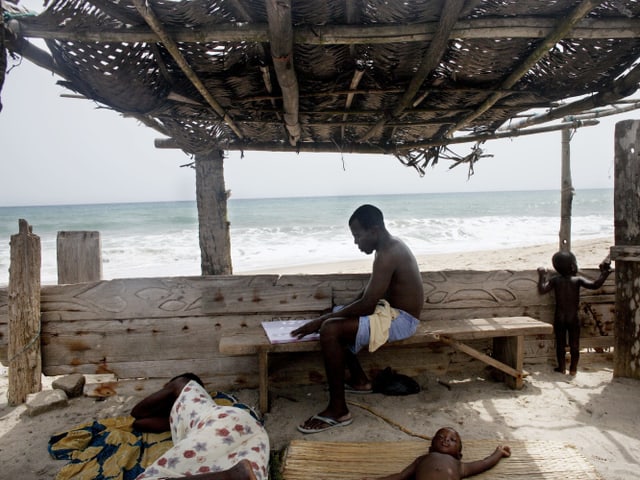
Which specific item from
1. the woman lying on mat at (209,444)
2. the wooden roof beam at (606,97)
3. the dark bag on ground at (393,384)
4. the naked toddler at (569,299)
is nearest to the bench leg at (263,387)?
the woman lying on mat at (209,444)

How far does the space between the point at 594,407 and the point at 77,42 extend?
14.7 ft

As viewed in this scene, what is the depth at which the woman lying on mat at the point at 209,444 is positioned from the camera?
235 centimetres

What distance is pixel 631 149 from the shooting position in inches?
161

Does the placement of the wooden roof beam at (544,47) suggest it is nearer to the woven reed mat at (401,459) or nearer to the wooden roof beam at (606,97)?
the wooden roof beam at (606,97)

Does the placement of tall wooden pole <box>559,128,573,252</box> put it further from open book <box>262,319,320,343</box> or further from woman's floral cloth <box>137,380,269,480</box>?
woman's floral cloth <box>137,380,269,480</box>

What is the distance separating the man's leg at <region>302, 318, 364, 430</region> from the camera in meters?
3.51

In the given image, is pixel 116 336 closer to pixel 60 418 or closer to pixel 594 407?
pixel 60 418

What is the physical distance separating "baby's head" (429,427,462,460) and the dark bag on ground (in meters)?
1.33

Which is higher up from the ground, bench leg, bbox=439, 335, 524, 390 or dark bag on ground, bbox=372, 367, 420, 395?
bench leg, bbox=439, 335, 524, 390

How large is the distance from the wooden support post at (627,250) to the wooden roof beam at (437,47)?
2.04 metres

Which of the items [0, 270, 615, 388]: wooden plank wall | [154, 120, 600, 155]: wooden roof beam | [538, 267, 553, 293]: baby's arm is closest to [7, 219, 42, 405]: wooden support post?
[0, 270, 615, 388]: wooden plank wall

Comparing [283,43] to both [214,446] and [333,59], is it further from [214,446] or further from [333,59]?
[214,446]

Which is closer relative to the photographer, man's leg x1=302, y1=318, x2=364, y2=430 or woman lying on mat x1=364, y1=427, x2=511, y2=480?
woman lying on mat x1=364, y1=427, x2=511, y2=480

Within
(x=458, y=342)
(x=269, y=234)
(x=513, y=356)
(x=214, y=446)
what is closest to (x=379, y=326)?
(x=458, y=342)
